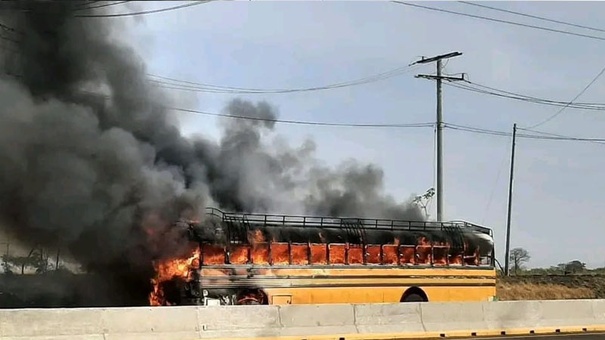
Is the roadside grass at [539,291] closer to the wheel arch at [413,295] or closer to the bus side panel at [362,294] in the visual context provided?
the bus side panel at [362,294]

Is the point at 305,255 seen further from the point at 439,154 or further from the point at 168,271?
the point at 439,154

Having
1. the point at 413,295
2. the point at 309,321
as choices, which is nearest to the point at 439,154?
the point at 413,295

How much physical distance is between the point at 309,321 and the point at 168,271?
422cm

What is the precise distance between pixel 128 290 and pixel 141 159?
341cm

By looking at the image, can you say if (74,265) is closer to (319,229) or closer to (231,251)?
(231,251)

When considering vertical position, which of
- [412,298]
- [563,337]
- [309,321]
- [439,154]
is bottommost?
[563,337]

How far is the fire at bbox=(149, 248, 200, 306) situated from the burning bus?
2 centimetres

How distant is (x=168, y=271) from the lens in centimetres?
1994

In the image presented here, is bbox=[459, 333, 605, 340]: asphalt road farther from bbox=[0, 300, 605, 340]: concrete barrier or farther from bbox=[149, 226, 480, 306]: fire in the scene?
bbox=[149, 226, 480, 306]: fire

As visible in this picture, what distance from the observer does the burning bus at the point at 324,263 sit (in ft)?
65.3

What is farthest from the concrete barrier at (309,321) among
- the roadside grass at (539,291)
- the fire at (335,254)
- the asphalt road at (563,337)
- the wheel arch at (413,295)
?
the roadside grass at (539,291)

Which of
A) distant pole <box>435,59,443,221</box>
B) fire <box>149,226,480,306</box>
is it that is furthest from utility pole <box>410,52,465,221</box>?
fire <box>149,226,480,306</box>

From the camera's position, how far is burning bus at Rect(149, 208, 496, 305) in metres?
19.9

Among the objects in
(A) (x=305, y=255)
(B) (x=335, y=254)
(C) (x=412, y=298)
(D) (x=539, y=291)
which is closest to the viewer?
(A) (x=305, y=255)
